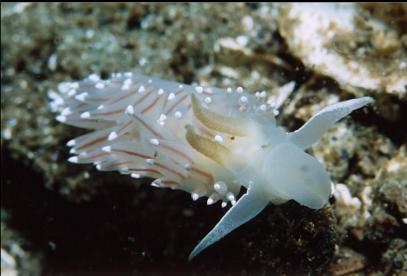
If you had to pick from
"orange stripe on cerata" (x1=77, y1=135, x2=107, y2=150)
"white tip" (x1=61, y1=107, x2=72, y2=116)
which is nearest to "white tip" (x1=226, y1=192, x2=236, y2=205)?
"orange stripe on cerata" (x1=77, y1=135, x2=107, y2=150)

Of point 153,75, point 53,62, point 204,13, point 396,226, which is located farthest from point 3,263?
point 396,226

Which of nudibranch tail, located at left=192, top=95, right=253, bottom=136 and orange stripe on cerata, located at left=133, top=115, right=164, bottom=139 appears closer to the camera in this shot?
nudibranch tail, located at left=192, top=95, right=253, bottom=136

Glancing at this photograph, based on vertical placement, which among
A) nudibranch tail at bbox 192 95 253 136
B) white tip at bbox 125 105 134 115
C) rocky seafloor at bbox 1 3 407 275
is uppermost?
nudibranch tail at bbox 192 95 253 136

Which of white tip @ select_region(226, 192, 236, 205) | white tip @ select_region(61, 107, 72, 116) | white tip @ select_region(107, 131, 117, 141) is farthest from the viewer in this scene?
white tip @ select_region(61, 107, 72, 116)

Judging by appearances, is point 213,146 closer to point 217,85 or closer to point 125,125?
point 125,125

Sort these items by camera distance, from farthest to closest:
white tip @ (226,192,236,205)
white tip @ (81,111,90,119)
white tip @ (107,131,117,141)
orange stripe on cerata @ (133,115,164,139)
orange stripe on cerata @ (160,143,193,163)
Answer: white tip @ (81,111,90,119), white tip @ (107,131,117,141), orange stripe on cerata @ (133,115,164,139), orange stripe on cerata @ (160,143,193,163), white tip @ (226,192,236,205)

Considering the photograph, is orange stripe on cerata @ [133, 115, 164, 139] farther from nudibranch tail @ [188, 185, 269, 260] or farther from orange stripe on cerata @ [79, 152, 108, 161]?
nudibranch tail @ [188, 185, 269, 260]

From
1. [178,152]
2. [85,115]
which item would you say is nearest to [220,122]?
[178,152]

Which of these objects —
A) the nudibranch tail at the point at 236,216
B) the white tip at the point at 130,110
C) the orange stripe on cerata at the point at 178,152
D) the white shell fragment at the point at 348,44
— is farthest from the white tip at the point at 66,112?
the white shell fragment at the point at 348,44
